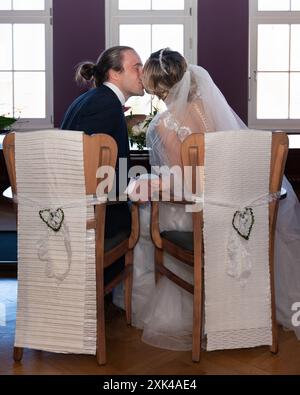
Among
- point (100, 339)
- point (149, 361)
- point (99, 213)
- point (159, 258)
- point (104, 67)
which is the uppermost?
point (104, 67)

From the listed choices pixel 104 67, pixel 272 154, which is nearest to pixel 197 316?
pixel 272 154

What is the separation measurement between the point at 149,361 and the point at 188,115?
1.15m

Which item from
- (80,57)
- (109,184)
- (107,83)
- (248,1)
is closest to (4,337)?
(109,184)

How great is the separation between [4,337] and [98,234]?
2.79 feet

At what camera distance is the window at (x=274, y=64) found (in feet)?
23.0

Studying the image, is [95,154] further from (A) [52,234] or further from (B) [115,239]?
(B) [115,239]

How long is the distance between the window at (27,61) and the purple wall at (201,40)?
0.11m

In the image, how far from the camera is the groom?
3.07 m

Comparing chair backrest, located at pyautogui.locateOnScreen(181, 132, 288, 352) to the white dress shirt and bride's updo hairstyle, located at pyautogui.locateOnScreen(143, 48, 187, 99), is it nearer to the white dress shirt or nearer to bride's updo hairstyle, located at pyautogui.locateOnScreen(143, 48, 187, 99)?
bride's updo hairstyle, located at pyautogui.locateOnScreen(143, 48, 187, 99)

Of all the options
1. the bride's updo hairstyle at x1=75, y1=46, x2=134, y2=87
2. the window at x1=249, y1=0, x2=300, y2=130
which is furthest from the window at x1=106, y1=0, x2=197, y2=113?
the bride's updo hairstyle at x1=75, y1=46, x2=134, y2=87

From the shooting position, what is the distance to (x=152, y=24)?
23.1 ft

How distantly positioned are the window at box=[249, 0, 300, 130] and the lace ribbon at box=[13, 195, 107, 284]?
4892mm

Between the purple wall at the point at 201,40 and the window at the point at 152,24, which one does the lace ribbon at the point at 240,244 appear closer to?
the window at the point at 152,24

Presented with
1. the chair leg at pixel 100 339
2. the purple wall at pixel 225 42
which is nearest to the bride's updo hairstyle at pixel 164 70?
the chair leg at pixel 100 339
